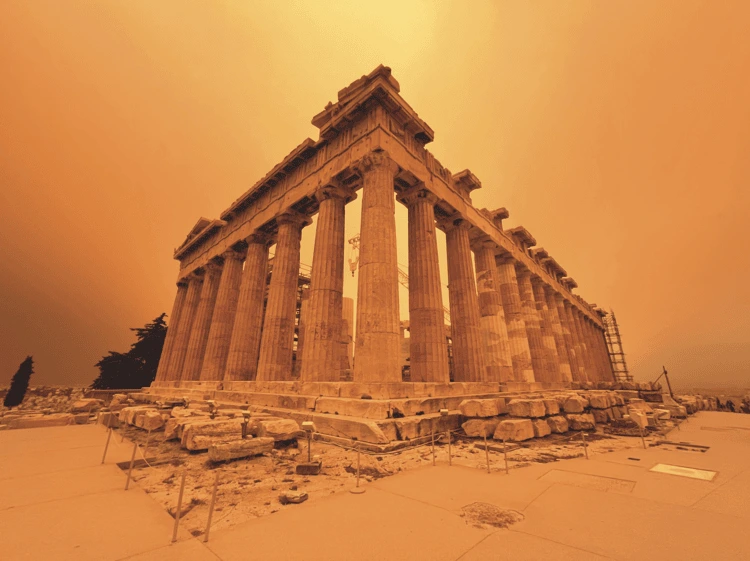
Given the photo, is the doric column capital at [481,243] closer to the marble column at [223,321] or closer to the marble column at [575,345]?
the marble column at [575,345]

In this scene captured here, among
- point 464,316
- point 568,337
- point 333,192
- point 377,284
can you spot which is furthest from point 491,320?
point 568,337

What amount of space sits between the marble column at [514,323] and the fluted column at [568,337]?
373 inches

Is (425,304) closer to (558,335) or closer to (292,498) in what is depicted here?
(292,498)

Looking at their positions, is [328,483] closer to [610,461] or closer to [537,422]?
[610,461]

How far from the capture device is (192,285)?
82.0ft

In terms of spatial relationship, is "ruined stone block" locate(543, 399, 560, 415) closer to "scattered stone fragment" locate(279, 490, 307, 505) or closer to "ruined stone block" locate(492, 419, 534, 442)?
"ruined stone block" locate(492, 419, 534, 442)

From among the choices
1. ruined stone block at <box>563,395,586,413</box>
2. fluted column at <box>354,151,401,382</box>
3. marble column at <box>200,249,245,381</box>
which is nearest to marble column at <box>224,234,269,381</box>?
marble column at <box>200,249,245,381</box>

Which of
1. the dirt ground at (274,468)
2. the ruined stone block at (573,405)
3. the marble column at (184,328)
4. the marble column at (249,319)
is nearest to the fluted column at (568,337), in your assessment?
the ruined stone block at (573,405)

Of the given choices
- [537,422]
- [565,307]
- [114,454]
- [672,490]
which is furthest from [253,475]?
[565,307]

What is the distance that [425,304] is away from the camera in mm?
11977

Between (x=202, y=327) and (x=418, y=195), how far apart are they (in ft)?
58.0

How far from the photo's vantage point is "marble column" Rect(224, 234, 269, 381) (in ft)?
51.3

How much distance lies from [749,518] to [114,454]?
28.1 ft

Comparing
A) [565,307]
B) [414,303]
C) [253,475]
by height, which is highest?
[565,307]
